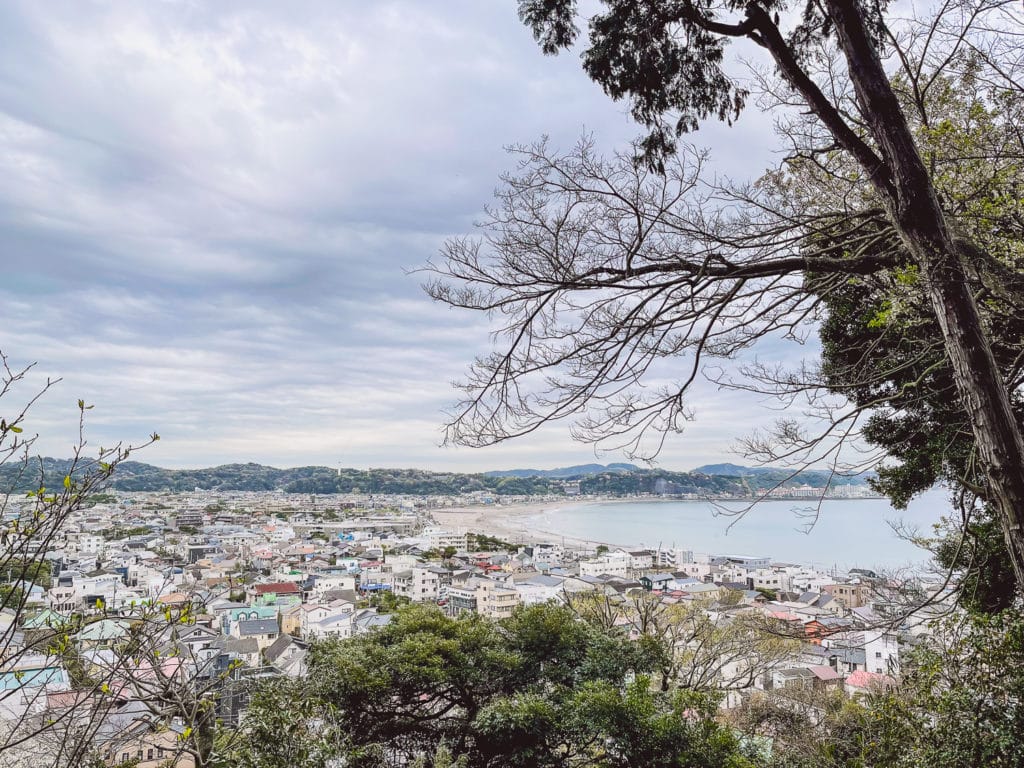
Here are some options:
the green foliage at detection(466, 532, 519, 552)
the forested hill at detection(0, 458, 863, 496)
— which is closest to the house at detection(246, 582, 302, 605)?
the green foliage at detection(466, 532, 519, 552)

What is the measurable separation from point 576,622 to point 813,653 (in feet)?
32.2

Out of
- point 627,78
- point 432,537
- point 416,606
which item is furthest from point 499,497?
point 627,78

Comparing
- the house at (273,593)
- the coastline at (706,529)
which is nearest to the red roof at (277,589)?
the house at (273,593)

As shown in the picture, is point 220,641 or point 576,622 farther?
point 220,641

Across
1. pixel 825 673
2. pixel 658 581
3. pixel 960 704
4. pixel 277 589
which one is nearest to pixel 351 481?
pixel 277 589

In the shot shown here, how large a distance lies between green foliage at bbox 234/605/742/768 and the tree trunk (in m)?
3.61

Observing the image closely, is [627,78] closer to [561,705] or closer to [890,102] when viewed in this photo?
[890,102]

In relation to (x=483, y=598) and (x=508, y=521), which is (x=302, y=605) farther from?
(x=508, y=521)

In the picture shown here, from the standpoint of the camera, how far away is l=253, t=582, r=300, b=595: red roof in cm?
2550

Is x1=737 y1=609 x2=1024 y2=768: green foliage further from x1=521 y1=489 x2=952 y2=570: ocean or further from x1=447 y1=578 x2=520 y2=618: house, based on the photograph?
x1=521 y1=489 x2=952 y2=570: ocean

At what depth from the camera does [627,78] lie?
9.77ft

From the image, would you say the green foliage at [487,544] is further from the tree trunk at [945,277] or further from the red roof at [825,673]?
the tree trunk at [945,277]

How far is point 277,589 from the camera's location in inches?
1025

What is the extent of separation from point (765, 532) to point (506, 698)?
44892 mm
